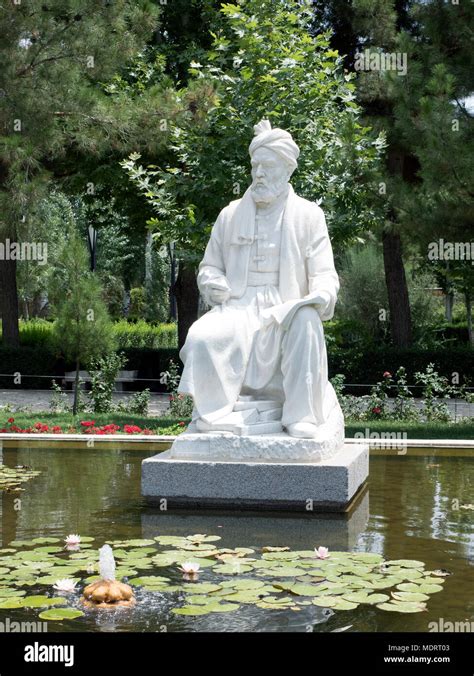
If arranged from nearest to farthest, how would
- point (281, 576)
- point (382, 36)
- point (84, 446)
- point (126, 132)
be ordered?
1. point (281, 576)
2. point (84, 446)
3. point (126, 132)
4. point (382, 36)

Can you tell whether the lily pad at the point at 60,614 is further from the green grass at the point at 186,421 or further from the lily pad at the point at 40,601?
the green grass at the point at 186,421

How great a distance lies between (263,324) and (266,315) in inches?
2.4

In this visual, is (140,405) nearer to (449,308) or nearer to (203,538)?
(203,538)

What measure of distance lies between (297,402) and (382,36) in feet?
39.8

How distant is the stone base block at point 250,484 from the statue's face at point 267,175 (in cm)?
183

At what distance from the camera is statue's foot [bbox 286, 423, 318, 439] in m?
5.77

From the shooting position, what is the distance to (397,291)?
18625mm

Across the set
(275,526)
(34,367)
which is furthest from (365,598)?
(34,367)

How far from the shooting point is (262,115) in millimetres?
10328

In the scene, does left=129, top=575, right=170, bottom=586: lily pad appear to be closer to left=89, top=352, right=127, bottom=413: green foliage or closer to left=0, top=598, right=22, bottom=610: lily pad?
left=0, top=598, right=22, bottom=610: lily pad

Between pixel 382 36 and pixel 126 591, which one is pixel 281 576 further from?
pixel 382 36

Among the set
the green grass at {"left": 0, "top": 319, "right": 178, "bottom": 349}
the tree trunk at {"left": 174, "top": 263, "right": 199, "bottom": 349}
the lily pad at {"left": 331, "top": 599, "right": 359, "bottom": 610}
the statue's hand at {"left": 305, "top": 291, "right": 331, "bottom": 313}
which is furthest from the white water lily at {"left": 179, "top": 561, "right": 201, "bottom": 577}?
the green grass at {"left": 0, "top": 319, "right": 178, "bottom": 349}

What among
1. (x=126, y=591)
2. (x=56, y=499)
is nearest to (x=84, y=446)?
(x=56, y=499)

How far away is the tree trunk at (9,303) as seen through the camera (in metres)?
18.8
